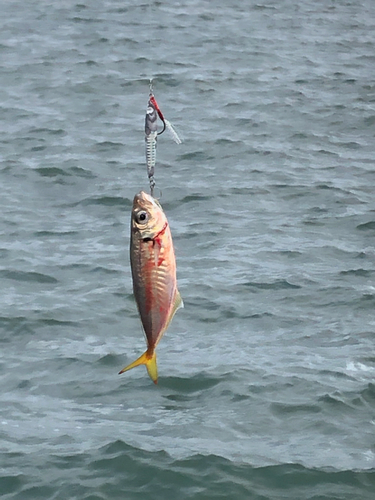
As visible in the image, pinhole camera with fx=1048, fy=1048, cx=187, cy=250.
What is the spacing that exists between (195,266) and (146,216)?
7.03m

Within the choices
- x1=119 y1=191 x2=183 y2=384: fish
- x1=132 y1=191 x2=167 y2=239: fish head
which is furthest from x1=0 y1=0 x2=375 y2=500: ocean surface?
x1=132 y1=191 x2=167 y2=239: fish head

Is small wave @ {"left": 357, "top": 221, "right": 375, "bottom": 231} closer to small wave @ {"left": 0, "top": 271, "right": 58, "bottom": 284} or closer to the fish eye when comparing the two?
small wave @ {"left": 0, "top": 271, "right": 58, "bottom": 284}

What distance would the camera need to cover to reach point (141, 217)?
4.41 meters

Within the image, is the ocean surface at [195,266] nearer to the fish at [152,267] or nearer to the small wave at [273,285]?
the small wave at [273,285]

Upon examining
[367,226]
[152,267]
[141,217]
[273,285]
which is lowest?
[367,226]

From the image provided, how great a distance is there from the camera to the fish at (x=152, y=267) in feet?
14.5

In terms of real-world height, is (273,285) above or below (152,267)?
below

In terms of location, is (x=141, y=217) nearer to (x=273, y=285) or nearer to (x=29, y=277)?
(x=273, y=285)

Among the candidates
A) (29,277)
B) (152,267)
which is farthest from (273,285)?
(152,267)

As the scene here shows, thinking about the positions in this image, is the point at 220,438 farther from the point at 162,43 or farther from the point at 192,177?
the point at 162,43

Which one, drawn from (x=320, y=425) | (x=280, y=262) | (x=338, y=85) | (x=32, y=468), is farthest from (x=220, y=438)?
(x=338, y=85)

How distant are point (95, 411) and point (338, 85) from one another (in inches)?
477

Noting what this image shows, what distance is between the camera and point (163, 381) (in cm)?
888

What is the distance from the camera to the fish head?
440cm
